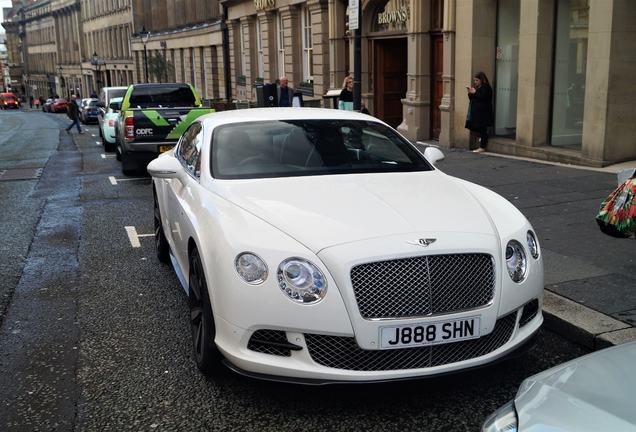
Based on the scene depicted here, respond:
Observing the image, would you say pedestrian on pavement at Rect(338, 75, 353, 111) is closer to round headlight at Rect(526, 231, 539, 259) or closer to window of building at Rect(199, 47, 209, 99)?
round headlight at Rect(526, 231, 539, 259)

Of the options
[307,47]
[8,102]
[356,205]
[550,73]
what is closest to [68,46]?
[8,102]

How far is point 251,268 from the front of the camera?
12.3 feet

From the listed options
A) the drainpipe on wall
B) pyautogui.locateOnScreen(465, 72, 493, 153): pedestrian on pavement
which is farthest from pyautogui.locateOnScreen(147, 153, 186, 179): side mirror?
the drainpipe on wall

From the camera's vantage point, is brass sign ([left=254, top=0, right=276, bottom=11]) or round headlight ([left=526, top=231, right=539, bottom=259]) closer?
round headlight ([left=526, top=231, right=539, bottom=259])

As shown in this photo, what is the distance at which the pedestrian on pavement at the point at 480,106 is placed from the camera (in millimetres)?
14750

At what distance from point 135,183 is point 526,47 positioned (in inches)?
317

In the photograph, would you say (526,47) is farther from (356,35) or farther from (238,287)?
(238,287)

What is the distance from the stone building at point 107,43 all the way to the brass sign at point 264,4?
38370 millimetres

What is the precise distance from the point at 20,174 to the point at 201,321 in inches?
512

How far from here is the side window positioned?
541 cm

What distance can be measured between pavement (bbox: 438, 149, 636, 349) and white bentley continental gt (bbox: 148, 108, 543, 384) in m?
0.92

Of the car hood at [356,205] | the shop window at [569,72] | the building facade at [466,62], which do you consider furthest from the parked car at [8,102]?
the car hood at [356,205]

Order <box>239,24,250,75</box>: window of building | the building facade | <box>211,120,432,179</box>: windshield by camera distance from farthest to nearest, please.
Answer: <box>239,24,250,75</box>: window of building
the building facade
<box>211,120,432,179</box>: windshield

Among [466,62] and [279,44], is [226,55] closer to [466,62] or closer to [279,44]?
[279,44]
